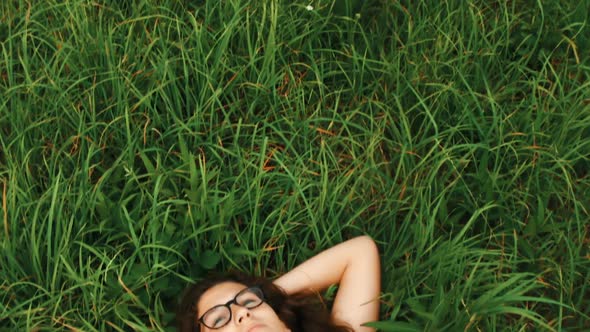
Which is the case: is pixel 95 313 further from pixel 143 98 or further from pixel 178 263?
pixel 143 98

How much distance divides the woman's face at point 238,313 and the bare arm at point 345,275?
0.21 meters

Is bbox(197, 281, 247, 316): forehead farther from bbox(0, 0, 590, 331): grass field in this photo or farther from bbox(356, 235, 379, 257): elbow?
bbox(356, 235, 379, 257): elbow

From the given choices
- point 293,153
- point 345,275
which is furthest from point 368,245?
point 293,153

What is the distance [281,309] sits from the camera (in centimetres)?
227

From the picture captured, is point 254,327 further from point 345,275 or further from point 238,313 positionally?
point 345,275

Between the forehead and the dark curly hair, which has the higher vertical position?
the forehead

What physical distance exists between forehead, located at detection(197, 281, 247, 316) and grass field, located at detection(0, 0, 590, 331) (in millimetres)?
158

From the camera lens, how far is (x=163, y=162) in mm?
2697

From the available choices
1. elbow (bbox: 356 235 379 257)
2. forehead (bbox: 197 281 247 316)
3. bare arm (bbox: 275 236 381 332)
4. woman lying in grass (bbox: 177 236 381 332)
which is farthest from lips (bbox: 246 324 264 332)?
elbow (bbox: 356 235 379 257)

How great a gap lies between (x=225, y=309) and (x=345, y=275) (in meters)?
0.46

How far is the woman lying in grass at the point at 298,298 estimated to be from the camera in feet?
6.96

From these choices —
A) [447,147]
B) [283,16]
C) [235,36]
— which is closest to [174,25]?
[235,36]

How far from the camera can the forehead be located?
217cm

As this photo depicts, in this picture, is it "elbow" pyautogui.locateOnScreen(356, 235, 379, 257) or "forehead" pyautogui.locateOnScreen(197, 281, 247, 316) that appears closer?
"forehead" pyautogui.locateOnScreen(197, 281, 247, 316)
